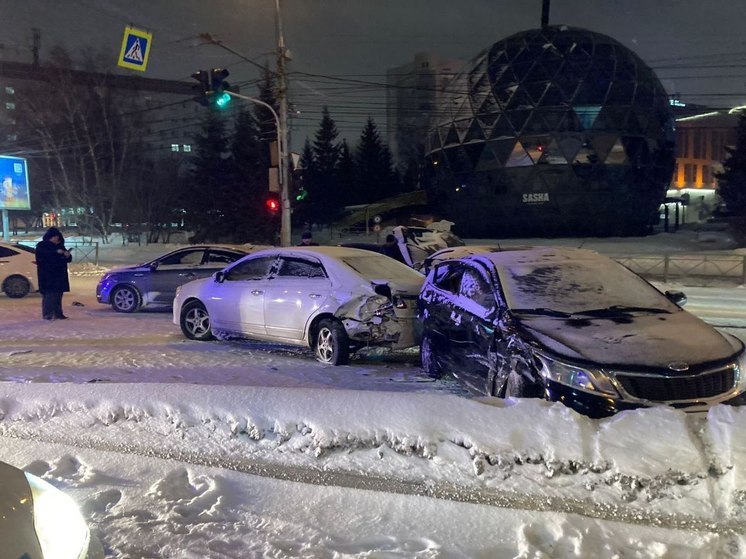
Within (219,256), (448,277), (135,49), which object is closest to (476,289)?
(448,277)

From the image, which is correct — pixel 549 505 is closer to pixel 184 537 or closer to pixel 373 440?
pixel 373 440

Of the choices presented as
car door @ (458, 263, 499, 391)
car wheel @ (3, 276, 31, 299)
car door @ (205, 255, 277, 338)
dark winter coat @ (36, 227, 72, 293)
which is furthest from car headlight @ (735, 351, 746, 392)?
car wheel @ (3, 276, 31, 299)

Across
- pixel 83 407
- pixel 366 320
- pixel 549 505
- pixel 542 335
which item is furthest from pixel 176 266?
pixel 549 505

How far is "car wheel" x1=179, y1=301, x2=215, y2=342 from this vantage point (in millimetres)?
10398

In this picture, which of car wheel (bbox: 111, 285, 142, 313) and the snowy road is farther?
car wheel (bbox: 111, 285, 142, 313)

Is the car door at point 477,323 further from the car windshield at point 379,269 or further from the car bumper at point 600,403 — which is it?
the car windshield at point 379,269

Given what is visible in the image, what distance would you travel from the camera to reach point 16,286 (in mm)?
16172

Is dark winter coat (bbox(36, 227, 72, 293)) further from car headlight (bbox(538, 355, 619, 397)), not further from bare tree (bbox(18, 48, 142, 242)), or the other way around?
bare tree (bbox(18, 48, 142, 242))

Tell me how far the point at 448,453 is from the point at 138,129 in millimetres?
44700

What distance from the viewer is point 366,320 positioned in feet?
26.7

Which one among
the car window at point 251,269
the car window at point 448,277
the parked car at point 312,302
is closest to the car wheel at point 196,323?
the parked car at point 312,302

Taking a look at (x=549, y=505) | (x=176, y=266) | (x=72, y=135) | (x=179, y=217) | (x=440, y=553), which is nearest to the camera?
(x=440, y=553)

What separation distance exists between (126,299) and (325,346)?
23.3 feet

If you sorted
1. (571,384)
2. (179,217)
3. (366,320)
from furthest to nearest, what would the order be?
(179,217)
(366,320)
(571,384)
